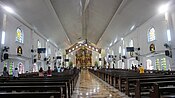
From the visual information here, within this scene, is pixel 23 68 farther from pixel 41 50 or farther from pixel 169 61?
pixel 169 61

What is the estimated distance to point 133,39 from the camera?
2109 centimetres

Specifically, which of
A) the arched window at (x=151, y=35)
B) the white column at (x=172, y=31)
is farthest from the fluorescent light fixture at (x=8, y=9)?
the arched window at (x=151, y=35)

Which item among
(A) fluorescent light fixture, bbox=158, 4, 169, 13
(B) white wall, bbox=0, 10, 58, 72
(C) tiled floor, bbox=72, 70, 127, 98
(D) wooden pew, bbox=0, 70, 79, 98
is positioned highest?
(A) fluorescent light fixture, bbox=158, 4, 169, 13

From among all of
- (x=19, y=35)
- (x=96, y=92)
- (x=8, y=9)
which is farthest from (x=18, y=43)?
(x=96, y=92)

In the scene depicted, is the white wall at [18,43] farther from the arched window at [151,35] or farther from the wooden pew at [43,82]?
the arched window at [151,35]

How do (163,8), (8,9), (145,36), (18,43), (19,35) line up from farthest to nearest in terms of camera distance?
(145,36)
(19,35)
(18,43)
(163,8)
(8,9)

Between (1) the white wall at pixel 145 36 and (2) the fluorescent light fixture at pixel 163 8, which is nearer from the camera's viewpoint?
(2) the fluorescent light fixture at pixel 163 8

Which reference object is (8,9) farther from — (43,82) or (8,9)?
(43,82)

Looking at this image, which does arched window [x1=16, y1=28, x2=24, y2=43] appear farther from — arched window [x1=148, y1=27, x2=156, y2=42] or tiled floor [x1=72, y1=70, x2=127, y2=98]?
arched window [x1=148, y1=27, x2=156, y2=42]

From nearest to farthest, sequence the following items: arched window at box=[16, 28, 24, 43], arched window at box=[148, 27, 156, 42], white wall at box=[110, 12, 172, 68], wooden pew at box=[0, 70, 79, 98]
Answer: wooden pew at box=[0, 70, 79, 98] → white wall at box=[110, 12, 172, 68] → arched window at box=[16, 28, 24, 43] → arched window at box=[148, 27, 156, 42]

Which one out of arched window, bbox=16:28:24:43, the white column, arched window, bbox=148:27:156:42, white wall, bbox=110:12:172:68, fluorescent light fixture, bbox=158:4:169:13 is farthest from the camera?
arched window, bbox=148:27:156:42

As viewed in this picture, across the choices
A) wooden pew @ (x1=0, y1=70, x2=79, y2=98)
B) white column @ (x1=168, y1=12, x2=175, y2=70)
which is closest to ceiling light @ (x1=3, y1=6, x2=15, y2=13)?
wooden pew @ (x1=0, y1=70, x2=79, y2=98)

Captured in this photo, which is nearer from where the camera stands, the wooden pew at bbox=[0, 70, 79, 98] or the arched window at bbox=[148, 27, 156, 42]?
the wooden pew at bbox=[0, 70, 79, 98]

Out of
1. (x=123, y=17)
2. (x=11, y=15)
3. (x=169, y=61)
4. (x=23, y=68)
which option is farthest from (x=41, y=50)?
(x=169, y=61)
